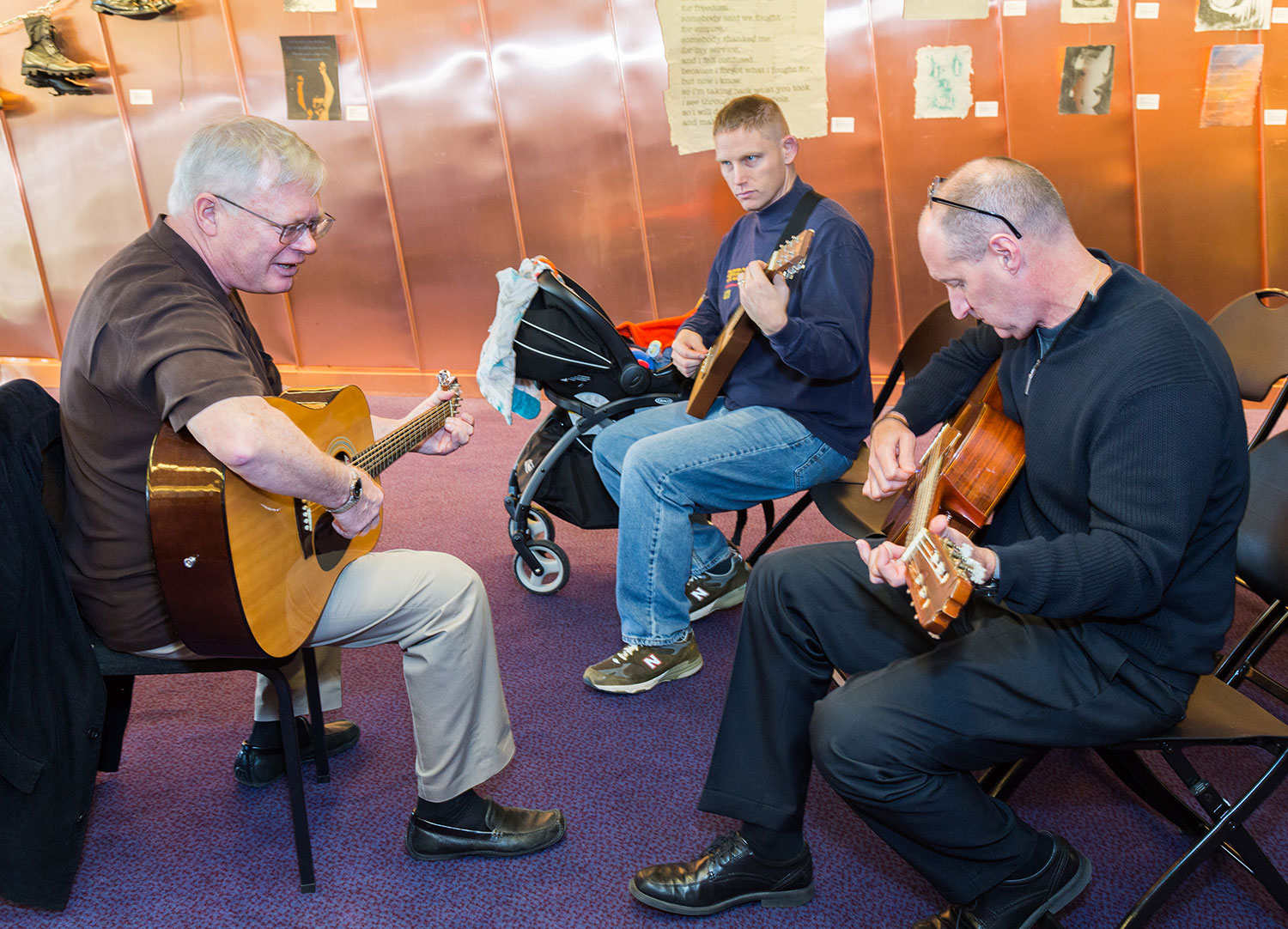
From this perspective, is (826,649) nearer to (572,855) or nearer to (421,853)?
(572,855)

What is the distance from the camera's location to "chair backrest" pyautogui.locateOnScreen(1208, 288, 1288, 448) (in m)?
2.42

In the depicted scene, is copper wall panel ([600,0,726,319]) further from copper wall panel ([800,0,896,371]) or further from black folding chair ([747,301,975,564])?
black folding chair ([747,301,975,564])

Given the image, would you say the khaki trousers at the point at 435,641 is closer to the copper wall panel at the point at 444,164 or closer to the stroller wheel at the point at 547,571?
the stroller wheel at the point at 547,571

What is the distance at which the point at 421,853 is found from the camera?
2.04 metres

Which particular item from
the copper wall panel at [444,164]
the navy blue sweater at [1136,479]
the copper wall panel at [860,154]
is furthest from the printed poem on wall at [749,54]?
the navy blue sweater at [1136,479]

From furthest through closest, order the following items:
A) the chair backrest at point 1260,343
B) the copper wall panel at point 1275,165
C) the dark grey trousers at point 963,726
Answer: the copper wall panel at point 1275,165 < the chair backrest at point 1260,343 < the dark grey trousers at point 963,726

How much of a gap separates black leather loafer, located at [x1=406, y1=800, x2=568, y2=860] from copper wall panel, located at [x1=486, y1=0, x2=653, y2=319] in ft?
12.9

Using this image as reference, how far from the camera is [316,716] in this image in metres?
2.28

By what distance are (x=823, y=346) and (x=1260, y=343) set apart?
1.13m

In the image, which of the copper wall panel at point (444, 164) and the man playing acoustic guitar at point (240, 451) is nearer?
the man playing acoustic guitar at point (240, 451)

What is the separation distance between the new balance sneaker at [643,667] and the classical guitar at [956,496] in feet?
2.84

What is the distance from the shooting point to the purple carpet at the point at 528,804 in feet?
6.14

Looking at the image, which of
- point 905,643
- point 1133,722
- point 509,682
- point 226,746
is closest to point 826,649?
point 905,643

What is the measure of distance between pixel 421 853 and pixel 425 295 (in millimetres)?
4472
